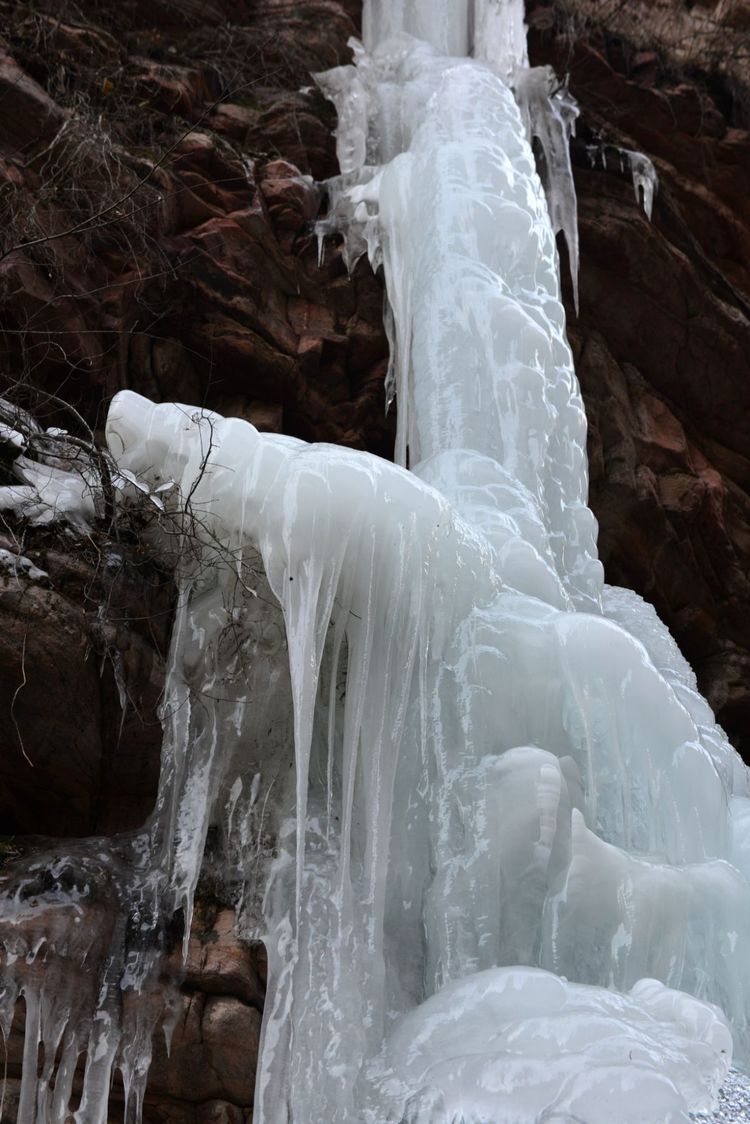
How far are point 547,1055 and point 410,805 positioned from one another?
982mm

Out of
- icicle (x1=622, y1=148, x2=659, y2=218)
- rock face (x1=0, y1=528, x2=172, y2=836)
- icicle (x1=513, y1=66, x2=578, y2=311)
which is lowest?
rock face (x1=0, y1=528, x2=172, y2=836)

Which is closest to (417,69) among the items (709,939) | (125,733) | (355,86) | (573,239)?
(355,86)

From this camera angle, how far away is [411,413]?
5184 mm

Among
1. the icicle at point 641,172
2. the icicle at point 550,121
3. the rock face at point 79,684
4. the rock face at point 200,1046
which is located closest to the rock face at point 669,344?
the icicle at point 641,172

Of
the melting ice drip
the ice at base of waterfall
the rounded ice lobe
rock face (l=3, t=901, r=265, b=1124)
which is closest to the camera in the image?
the rounded ice lobe

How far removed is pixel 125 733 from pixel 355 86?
457 centimetres

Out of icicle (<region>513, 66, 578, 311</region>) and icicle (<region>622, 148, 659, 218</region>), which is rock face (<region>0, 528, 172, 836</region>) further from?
icicle (<region>622, 148, 659, 218</region>)

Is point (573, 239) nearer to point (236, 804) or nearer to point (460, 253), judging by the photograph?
point (460, 253)

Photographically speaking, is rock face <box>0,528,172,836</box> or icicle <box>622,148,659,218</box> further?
icicle <box>622,148,659,218</box>

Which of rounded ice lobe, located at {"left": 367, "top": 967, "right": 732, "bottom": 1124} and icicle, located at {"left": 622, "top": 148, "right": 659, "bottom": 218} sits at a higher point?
icicle, located at {"left": 622, "top": 148, "right": 659, "bottom": 218}

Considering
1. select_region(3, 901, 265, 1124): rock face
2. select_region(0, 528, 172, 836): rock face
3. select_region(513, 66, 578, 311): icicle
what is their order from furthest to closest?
select_region(513, 66, 578, 311): icicle < select_region(0, 528, 172, 836): rock face < select_region(3, 901, 265, 1124): rock face

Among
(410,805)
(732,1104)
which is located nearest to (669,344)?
(410,805)

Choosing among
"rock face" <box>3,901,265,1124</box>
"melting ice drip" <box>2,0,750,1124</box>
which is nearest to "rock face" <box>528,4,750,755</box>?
"melting ice drip" <box>2,0,750,1124</box>

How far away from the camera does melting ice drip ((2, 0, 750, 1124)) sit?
10.5 feet
